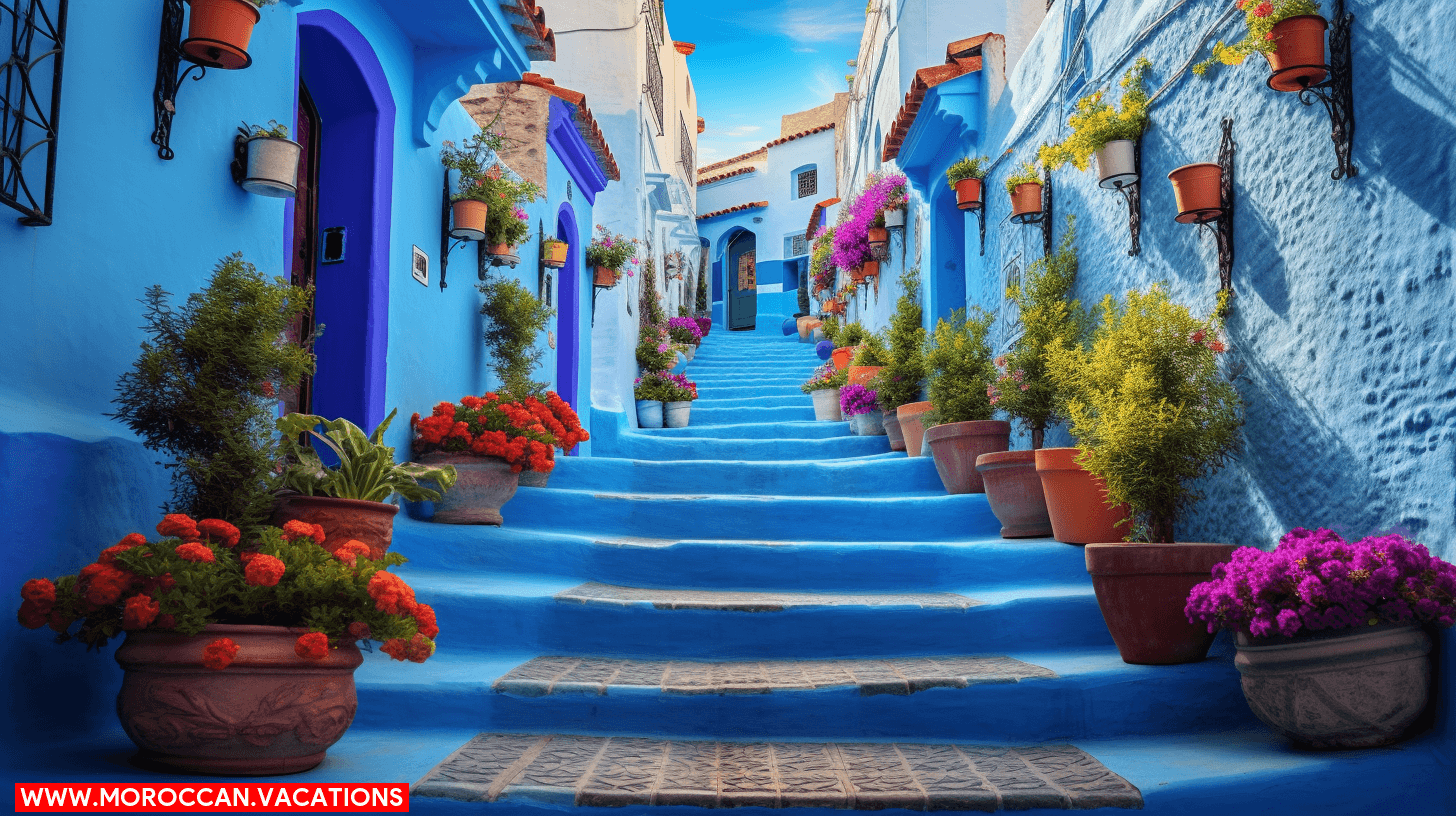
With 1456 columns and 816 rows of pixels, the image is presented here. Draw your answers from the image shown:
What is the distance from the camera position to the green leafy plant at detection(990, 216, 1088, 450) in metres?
5.24

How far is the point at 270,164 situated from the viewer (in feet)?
11.4

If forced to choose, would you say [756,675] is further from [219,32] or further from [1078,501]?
[219,32]

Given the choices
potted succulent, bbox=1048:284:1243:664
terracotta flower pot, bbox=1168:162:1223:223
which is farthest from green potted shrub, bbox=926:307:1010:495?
terracotta flower pot, bbox=1168:162:1223:223

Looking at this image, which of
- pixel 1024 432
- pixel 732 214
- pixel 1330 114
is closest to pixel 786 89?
pixel 732 214

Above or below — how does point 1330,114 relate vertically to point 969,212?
below

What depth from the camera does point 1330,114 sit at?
120 inches

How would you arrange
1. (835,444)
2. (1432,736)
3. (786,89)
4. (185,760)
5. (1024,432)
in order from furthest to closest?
(786,89) < (835,444) < (1024,432) < (1432,736) < (185,760)

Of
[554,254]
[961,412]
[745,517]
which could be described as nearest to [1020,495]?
[961,412]

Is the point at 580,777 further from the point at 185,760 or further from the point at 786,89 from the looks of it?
the point at 786,89

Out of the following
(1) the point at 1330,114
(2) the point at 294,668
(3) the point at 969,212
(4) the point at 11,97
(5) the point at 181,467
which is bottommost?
(2) the point at 294,668

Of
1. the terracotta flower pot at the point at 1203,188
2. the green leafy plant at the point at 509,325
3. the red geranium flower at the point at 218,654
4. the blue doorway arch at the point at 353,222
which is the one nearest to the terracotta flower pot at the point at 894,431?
the green leafy plant at the point at 509,325

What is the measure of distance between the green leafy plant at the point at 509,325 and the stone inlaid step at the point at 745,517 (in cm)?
131

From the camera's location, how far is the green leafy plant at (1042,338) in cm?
524

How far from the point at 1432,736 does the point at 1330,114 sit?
79.6 inches
